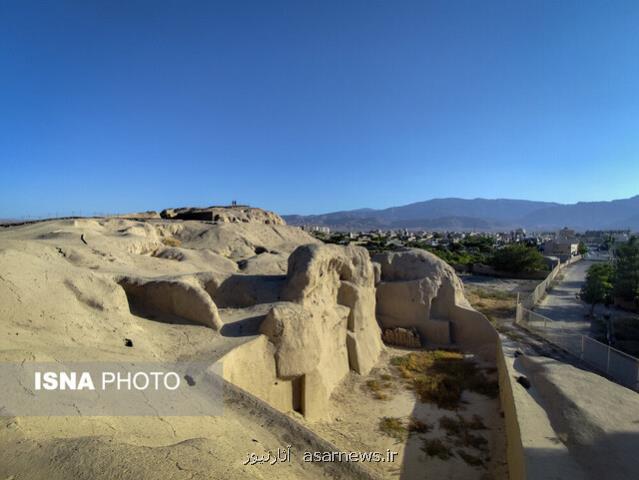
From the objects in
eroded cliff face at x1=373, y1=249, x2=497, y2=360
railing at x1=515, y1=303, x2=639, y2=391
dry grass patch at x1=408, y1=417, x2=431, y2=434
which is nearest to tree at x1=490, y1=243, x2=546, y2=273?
railing at x1=515, y1=303, x2=639, y2=391

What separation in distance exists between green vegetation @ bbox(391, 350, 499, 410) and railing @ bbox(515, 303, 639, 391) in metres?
2.43

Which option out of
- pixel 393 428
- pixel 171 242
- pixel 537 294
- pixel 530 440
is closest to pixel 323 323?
pixel 393 428

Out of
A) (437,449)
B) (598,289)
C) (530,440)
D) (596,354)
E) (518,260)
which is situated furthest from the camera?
(518,260)

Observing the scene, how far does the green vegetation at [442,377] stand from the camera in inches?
420

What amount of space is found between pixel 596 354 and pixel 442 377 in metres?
3.91

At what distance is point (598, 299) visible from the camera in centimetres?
1958

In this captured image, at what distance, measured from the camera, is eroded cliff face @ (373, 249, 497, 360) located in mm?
14500

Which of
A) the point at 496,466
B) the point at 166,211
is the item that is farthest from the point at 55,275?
the point at 166,211

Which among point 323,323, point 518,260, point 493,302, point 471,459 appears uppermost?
point 323,323

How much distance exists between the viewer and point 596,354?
10.6 metres

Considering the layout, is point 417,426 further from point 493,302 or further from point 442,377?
point 493,302

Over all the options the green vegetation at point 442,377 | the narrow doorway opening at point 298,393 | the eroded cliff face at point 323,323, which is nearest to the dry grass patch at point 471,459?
the green vegetation at point 442,377

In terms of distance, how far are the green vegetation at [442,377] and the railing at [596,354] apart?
243 centimetres

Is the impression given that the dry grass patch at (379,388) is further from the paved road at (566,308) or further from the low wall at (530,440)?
the paved road at (566,308)
